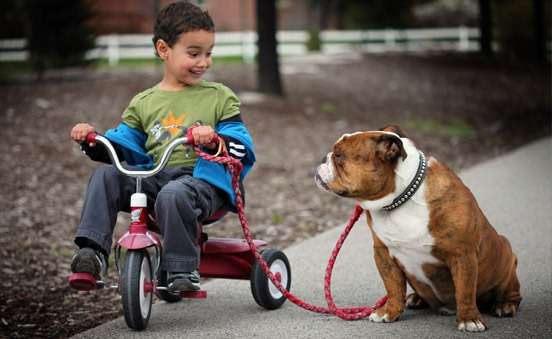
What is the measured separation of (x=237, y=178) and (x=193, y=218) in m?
0.43

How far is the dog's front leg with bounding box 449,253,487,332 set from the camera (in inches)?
166

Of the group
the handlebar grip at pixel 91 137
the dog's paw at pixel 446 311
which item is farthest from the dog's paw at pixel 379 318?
the handlebar grip at pixel 91 137

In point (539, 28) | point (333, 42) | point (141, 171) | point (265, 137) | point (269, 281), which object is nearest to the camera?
point (141, 171)

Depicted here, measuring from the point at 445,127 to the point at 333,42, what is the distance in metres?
23.6

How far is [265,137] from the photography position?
12211 mm

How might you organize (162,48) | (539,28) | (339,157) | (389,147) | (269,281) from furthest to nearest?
(539,28)
(269,281)
(162,48)
(339,157)
(389,147)

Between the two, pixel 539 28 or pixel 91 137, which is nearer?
pixel 91 137

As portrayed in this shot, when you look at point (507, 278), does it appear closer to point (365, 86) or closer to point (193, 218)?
point (193, 218)

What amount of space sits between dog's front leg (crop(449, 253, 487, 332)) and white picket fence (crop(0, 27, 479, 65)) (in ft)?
84.7

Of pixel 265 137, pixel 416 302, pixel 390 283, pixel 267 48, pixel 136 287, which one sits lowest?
pixel 265 137

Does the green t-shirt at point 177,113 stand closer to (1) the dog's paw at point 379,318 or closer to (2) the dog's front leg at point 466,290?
(1) the dog's paw at point 379,318

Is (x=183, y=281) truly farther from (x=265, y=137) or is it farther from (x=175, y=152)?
(x=265, y=137)

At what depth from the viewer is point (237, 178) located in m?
4.79

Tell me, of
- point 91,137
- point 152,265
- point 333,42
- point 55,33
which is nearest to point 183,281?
point 152,265
